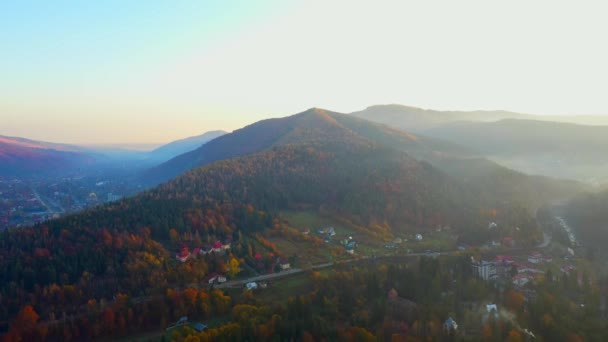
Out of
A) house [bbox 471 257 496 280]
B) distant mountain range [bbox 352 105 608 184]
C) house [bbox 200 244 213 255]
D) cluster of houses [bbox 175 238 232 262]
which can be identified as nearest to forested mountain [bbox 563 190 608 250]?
house [bbox 471 257 496 280]

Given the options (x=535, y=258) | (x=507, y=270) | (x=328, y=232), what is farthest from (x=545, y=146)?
(x=507, y=270)

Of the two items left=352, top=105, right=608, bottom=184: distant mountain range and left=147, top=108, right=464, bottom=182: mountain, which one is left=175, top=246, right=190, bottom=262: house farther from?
left=352, top=105, right=608, bottom=184: distant mountain range

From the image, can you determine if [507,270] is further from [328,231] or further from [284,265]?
[328,231]

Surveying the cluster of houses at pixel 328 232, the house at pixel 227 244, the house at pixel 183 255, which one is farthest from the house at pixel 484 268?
the house at pixel 183 255

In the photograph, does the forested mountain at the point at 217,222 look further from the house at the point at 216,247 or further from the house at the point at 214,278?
the house at the point at 216,247

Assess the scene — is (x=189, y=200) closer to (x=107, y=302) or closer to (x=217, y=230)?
(x=217, y=230)

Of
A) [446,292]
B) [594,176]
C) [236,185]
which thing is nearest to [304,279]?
[446,292]

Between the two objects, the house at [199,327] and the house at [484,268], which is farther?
the house at [484,268]
